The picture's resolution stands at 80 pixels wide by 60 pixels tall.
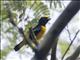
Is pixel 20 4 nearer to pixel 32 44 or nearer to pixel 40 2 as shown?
pixel 40 2

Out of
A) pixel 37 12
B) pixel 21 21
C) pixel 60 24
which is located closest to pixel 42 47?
pixel 60 24

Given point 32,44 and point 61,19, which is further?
point 32,44

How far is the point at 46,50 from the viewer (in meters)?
1.80

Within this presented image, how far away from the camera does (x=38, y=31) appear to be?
4586 millimetres

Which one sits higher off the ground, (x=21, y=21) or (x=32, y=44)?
(x=21, y=21)

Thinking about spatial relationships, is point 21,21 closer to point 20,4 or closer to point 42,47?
point 20,4

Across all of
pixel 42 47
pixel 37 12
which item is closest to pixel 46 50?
pixel 42 47

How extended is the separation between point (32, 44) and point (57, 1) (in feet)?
1.95

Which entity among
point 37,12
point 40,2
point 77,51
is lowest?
point 77,51

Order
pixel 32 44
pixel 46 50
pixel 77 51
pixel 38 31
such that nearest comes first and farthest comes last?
pixel 46 50 → pixel 32 44 → pixel 77 51 → pixel 38 31

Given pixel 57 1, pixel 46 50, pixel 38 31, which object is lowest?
pixel 46 50

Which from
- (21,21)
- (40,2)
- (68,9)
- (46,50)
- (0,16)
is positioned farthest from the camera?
(40,2)

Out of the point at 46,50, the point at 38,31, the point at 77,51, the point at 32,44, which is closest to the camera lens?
the point at 46,50

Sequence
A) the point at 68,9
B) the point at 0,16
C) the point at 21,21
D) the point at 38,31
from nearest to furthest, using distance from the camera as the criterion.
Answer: the point at 68,9 → the point at 21,21 → the point at 0,16 → the point at 38,31
